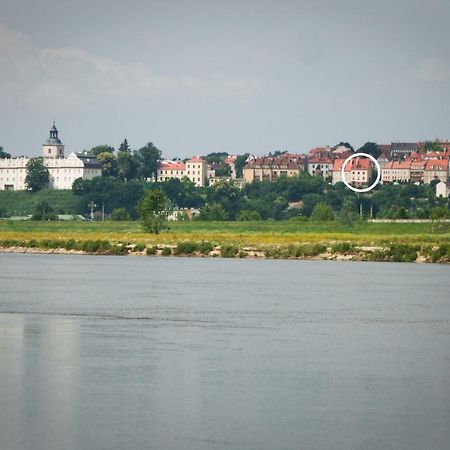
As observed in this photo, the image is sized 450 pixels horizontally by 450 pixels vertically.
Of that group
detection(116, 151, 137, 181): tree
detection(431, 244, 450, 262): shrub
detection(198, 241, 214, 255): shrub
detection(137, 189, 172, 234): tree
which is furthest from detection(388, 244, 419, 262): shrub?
detection(116, 151, 137, 181): tree

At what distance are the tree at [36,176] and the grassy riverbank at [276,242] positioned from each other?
9317 cm

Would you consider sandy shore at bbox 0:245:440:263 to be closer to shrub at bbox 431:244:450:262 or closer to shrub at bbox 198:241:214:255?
shrub at bbox 198:241:214:255

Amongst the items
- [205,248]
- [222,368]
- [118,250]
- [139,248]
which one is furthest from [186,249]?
[222,368]

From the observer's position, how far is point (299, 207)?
563 feet

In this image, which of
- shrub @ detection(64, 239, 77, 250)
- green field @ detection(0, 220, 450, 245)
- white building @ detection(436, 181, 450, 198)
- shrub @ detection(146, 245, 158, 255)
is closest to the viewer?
shrub @ detection(146, 245, 158, 255)

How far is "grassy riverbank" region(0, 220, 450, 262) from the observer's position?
63500 millimetres

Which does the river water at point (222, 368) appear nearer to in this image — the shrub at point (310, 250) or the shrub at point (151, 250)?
the shrub at point (310, 250)

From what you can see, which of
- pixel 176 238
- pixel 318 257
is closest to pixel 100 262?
pixel 318 257

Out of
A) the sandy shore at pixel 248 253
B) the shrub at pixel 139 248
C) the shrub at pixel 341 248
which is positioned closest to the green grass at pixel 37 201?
the sandy shore at pixel 248 253

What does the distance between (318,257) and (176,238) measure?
15.4 meters

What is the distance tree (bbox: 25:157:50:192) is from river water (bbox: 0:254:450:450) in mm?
150916

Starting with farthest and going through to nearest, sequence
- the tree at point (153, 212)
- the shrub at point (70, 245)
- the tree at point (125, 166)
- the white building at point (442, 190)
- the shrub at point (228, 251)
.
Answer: the tree at point (125, 166) < the white building at point (442, 190) < the tree at point (153, 212) < the shrub at point (70, 245) < the shrub at point (228, 251)

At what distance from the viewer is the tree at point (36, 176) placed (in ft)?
619

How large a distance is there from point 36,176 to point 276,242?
12136cm
